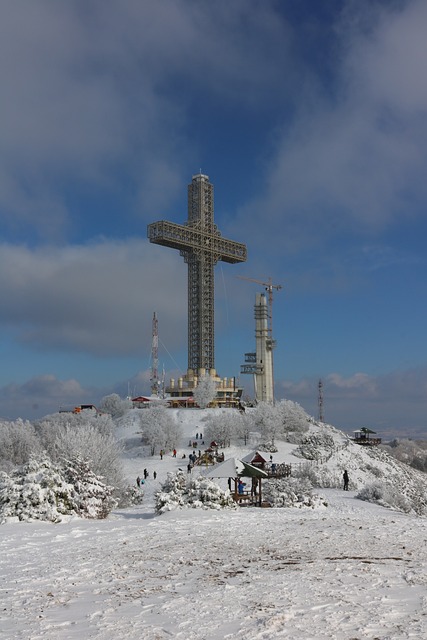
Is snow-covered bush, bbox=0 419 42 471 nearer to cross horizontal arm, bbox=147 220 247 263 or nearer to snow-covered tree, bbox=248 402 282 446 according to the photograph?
snow-covered tree, bbox=248 402 282 446

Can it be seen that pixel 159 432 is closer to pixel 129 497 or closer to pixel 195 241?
pixel 129 497

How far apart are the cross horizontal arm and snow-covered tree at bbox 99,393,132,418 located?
25.1 metres

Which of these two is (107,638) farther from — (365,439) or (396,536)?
(365,439)

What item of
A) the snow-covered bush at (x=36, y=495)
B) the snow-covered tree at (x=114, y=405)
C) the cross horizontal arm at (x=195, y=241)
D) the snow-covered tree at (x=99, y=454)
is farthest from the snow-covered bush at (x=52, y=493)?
the cross horizontal arm at (x=195, y=241)

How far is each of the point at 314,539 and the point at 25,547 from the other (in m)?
6.95

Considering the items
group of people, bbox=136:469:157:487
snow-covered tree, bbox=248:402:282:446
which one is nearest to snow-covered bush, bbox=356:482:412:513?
group of people, bbox=136:469:157:487

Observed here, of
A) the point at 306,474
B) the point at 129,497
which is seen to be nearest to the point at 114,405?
the point at 306,474

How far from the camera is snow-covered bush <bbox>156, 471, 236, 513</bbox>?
67.6ft

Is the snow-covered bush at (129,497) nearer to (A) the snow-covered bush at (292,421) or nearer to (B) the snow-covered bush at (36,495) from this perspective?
(B) the snow-covered bush at (36,495)

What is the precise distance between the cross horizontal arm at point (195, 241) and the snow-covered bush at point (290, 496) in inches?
2421

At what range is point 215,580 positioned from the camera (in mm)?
9156

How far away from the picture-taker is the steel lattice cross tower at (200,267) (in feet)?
297

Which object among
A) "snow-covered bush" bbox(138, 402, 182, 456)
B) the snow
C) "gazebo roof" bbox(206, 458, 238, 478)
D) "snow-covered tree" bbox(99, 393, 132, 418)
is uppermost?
"snow-covered tree" bbox(99, 393, 132, 418)

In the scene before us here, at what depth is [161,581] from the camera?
30.4 ft
